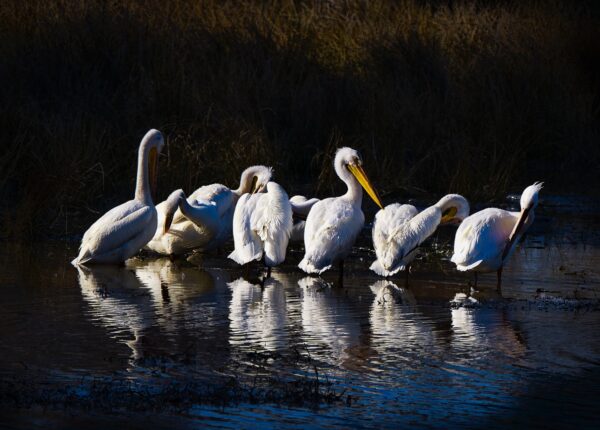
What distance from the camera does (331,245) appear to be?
8914 millimetres

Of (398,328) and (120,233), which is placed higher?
(120,233)

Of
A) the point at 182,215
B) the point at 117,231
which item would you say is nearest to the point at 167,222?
the point at 182,215

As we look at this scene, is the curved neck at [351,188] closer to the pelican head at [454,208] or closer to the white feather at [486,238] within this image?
the pelican head at [454,208]

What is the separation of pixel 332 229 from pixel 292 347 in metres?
2.70

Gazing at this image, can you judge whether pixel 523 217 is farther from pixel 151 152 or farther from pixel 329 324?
pixel 151 152

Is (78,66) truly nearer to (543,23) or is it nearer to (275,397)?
(543,23)

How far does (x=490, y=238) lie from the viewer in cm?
873

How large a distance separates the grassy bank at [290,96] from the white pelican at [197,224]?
1.31 m

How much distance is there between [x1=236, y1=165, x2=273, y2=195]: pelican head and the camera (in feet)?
37.0

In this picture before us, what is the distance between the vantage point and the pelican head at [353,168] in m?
10.2

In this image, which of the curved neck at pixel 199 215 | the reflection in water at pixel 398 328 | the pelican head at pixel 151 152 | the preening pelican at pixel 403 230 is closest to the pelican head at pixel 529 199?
the preening pelican at pixel 403 230

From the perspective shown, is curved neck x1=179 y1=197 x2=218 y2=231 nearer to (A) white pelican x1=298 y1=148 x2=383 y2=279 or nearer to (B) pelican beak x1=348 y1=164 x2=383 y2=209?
(A) white pelican x1=298 y1=148 x2=383 y2=279

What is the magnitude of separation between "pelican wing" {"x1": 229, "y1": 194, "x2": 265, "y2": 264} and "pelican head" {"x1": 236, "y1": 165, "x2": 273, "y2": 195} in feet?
4.78

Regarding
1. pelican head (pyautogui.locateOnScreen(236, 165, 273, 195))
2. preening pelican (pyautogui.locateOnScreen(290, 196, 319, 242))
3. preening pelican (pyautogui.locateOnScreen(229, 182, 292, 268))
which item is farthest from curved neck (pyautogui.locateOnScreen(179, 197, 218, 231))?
pelican head (pyautogui.locateOnScreen(236, 165, 273, 195))
